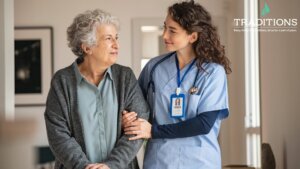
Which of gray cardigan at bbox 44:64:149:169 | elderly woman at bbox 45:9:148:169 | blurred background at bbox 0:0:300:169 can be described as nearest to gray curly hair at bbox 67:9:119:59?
elderly woman at bbox 45:9:148:169

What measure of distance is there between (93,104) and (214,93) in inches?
18.4

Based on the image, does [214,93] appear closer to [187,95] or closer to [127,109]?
[187,95]

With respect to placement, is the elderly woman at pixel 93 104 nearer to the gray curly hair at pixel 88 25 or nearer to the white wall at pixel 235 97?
the gray curly hair at pixel 88 25

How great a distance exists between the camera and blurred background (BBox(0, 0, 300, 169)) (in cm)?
290

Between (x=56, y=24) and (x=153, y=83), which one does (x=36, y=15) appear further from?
(x=153, y=83)

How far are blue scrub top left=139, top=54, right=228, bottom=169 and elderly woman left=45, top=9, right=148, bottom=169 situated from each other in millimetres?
120

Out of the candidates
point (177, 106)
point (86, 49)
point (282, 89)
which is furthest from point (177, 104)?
point (282, 89)

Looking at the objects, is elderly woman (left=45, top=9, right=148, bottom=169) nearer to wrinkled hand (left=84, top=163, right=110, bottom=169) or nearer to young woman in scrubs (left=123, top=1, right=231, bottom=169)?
wrinkled hand (left=84, top=163, right=110, bottom=169)

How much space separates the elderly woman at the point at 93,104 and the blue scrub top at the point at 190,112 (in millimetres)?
120

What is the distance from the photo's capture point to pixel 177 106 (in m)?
1.89

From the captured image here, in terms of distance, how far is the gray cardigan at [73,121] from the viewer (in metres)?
1.75

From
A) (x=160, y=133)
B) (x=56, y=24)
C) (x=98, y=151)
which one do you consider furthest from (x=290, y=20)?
(x=56, y=24)

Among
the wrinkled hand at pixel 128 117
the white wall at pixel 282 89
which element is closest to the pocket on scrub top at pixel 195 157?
the wrinkled hand at pixel 128 117

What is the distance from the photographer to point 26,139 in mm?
4566
